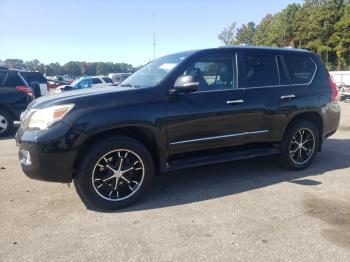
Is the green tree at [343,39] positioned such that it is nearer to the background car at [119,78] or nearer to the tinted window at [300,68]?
the background car at [119,78]

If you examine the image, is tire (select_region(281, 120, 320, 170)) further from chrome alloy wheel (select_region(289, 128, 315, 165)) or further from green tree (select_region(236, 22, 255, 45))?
green tree (select_region(236, 22, 255, 45))

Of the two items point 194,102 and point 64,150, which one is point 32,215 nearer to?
point 64,150

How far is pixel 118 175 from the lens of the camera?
162 inches

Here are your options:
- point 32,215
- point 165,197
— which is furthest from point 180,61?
point 32,215

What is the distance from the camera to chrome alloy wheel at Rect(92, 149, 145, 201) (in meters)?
4.06

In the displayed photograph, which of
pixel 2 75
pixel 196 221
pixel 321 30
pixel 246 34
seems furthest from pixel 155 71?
pixel 246 34

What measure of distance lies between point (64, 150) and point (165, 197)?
1.43 metres

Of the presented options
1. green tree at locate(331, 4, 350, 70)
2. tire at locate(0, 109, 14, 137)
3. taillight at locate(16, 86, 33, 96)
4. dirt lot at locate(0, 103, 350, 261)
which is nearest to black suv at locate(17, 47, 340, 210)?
dirt lot at locate(0, 103, 350, 261)

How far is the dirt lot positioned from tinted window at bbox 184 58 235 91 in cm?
137

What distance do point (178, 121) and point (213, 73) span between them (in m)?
0.94

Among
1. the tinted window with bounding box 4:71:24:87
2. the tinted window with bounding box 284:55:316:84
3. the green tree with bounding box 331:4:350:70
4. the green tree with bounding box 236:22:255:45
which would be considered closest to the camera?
the tinted window with bounding box 284:55:316:84

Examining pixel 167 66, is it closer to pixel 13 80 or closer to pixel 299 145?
pixel 299 145

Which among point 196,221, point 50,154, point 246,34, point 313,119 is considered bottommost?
point 196,221

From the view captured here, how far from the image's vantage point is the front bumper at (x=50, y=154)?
374 cm
